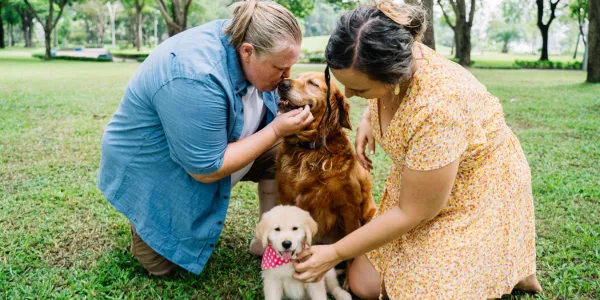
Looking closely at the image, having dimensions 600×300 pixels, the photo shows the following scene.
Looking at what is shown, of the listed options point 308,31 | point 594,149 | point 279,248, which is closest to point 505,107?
point 594,149

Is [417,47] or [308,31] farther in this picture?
[308,31]

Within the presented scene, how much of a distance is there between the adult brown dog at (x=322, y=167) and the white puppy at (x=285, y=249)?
360 mm

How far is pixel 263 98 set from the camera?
312 centimetres

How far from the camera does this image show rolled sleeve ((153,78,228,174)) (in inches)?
94.1

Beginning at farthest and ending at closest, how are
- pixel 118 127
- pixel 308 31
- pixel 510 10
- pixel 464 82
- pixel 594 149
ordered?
pixel 308 31 → pixel 510 10 → pixel 594 149 → pixel 118 127 → pixel 464 82

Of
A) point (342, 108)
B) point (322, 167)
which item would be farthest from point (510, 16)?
point (322, 167)

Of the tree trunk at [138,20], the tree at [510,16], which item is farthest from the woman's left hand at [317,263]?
the tree at [510,16]

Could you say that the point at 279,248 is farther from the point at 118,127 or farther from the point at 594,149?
the point at 594,149

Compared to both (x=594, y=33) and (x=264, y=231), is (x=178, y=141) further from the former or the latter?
(x=594, y=33)

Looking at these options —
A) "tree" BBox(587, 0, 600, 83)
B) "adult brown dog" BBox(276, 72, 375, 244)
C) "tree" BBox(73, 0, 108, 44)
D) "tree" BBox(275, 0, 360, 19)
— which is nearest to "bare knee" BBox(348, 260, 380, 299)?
"adult brown dog" BBox(276, 72, 375, 244)

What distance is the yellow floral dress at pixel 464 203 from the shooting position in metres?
2.10

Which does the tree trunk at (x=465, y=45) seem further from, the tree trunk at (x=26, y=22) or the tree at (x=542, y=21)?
the tree trunk at (x=26, y=22)

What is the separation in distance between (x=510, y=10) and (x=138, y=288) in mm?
85668

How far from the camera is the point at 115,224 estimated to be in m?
3.67
